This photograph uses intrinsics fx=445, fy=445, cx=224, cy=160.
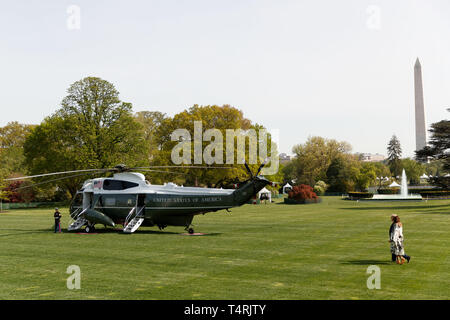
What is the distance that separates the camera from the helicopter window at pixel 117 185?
2741cm

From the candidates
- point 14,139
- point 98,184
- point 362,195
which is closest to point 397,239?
point 98,184

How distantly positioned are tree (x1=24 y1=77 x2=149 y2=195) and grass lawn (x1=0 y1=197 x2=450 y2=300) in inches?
1498

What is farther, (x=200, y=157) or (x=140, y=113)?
(x=140, y=113)

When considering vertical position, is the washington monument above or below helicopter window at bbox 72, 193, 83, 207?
above

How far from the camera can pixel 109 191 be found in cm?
2772

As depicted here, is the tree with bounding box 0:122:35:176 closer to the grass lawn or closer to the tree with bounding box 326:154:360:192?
the tree with bounding box 326:154:360:192

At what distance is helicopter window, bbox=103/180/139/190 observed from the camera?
89.9 ft

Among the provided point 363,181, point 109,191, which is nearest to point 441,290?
point 109,191

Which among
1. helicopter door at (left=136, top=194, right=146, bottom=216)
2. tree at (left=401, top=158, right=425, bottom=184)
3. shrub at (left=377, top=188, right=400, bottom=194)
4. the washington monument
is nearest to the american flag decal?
helicopter door at (left=136, top=194, right=146, bottom=216)

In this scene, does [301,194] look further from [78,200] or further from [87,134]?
[78,200]

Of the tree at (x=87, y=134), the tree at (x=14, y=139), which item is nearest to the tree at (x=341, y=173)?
the tree at (x=87, y=134)
